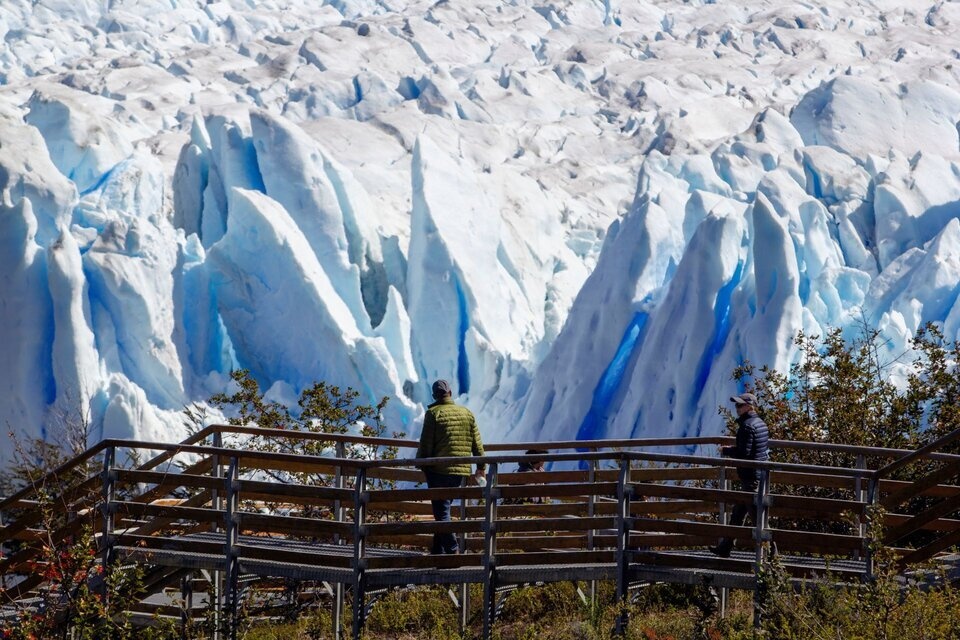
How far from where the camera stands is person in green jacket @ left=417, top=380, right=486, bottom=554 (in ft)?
29.3

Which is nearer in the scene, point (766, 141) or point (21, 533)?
point (21, 533)

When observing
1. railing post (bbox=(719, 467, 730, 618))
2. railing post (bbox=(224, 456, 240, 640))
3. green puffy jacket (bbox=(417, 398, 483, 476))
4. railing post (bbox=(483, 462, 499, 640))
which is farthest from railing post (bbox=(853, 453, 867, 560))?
railing post (bbox=(224, 456, 240, 640))

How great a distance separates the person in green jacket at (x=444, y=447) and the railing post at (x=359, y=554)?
1.72ft

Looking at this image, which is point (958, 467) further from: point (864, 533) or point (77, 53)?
point (77, 53)

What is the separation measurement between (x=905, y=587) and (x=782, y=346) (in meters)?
10.9

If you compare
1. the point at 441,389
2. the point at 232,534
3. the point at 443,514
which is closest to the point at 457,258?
the point at 441,389

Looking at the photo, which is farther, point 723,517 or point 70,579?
point 723,517

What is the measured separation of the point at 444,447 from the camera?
29.6ft

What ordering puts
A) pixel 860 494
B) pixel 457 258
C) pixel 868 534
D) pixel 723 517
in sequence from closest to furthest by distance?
pixel 868 534 → pixel 860 494 → pixel 723 517 → pixel 457 258

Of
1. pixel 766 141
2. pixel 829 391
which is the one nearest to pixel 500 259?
pixel 766 141

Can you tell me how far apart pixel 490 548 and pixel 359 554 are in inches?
32.1

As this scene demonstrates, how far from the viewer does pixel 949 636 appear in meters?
7.37

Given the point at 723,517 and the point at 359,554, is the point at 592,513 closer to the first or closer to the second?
the point at 723,517

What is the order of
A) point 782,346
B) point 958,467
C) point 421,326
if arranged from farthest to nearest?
point 421,326 → point 782,346 → point 958,467
